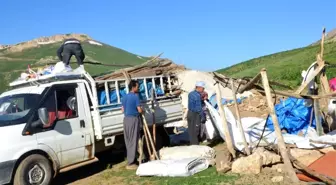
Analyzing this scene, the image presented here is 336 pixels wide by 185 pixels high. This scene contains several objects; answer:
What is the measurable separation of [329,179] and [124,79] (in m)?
5.01

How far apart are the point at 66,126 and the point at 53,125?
11.0 inches

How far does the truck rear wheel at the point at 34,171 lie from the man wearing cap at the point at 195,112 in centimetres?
369

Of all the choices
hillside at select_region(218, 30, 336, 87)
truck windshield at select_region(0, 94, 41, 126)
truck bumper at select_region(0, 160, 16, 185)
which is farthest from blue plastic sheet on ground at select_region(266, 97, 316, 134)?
hillside at select_region(218, 30, 336, 87)

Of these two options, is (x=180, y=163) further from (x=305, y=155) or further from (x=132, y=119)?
(x=305, y=155)

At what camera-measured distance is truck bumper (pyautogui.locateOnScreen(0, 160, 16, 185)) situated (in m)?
6.68

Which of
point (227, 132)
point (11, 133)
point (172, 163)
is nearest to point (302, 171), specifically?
point (227, 132)

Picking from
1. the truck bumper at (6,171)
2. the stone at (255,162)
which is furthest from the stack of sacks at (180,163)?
the truck bumper at (6,171)

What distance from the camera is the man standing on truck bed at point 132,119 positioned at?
8281mm

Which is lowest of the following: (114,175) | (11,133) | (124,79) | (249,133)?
(114,175)

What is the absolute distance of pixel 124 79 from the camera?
899cm

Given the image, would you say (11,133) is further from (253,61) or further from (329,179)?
(253,61)

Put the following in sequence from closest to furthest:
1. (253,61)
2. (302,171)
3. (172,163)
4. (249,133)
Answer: (302,171) → (172,163) → (249,133) → (253,61)

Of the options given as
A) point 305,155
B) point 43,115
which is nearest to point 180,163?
point 305,155

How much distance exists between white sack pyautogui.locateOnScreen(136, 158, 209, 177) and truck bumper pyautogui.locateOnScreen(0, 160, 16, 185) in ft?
7.82
